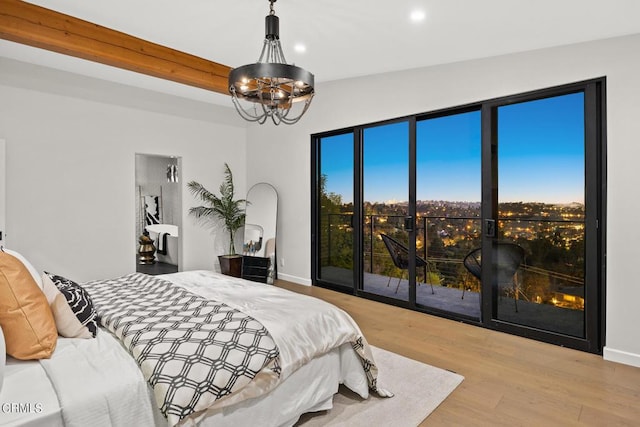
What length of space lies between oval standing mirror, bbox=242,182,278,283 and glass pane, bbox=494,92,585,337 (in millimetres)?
3208

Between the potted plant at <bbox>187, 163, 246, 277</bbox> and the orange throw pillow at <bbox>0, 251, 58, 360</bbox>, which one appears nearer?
the orange throw pillow at <bbox>0, 251, 58, 360</bbox>

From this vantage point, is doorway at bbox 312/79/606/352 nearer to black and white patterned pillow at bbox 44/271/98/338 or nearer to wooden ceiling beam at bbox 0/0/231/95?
wooden ceiling beam at bbox 0/0/231/95

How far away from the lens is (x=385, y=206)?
4.61m

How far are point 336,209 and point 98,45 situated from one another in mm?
3298

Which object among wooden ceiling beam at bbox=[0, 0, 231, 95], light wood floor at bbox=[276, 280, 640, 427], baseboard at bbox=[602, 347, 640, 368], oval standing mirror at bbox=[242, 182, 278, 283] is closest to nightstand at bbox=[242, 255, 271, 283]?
oval standing mirror at bbox=[242, 182, 278, 283]

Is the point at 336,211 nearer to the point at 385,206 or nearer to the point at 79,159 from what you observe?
the point at 385,206

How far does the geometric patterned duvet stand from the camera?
1484 millimetres

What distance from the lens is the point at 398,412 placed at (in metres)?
2.16

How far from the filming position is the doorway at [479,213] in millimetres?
3055

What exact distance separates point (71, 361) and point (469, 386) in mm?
2380

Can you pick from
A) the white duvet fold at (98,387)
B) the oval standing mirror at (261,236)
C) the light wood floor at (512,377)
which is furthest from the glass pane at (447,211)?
the white duvet fold at (98,387)

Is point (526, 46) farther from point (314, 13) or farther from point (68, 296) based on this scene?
point (68, 296)

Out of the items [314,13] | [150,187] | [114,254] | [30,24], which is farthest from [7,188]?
[314,13]

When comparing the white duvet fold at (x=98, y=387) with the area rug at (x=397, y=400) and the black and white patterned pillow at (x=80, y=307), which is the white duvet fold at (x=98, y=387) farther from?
the area rug at (x=397, y=400)
